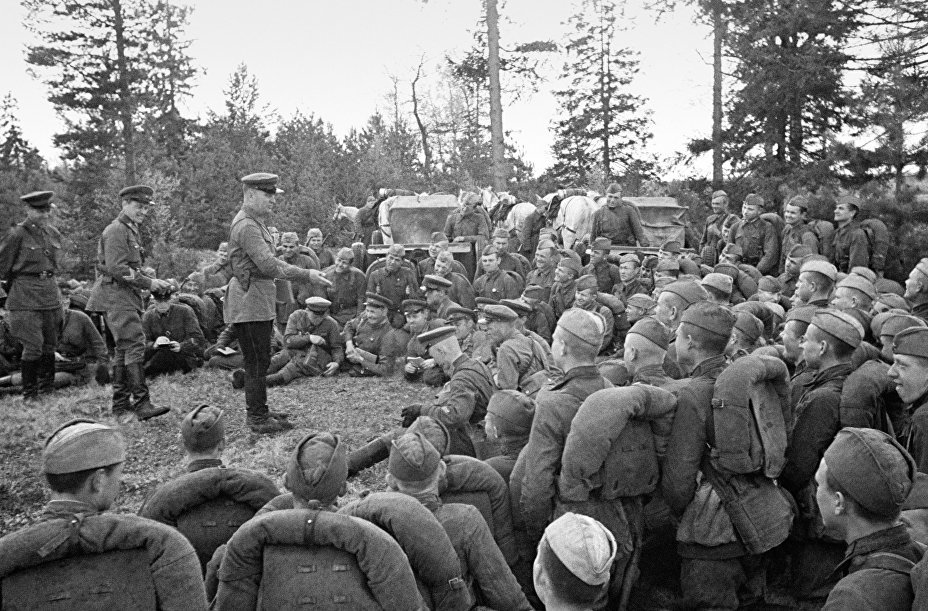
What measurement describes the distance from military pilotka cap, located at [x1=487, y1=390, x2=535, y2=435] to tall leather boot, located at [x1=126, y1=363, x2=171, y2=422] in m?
4.41

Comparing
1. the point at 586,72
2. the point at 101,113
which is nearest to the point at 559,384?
the point at 586,72

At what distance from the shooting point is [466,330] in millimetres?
8500

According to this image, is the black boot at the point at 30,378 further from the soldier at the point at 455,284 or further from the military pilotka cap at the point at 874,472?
the military pilotka cap at the point at 874,472

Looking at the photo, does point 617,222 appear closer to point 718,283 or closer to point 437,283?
point 437,283

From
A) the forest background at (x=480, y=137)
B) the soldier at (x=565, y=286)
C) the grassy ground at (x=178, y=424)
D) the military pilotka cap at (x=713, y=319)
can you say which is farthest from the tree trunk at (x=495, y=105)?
the military pilotka cap at (x=713, y=319)

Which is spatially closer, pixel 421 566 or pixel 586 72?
pixel 421 566

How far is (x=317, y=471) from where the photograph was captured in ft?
9.54

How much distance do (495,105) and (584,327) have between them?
19.7m

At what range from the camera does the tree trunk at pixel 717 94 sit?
17.6 m

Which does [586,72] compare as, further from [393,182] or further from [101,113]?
[101,113]

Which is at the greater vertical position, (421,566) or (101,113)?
(101,113)

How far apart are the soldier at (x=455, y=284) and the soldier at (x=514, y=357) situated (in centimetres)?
362

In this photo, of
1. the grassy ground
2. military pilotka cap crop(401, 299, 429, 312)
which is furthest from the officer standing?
military pilotka cap crop(401, 299, 429, 312)

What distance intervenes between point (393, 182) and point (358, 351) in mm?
16440
